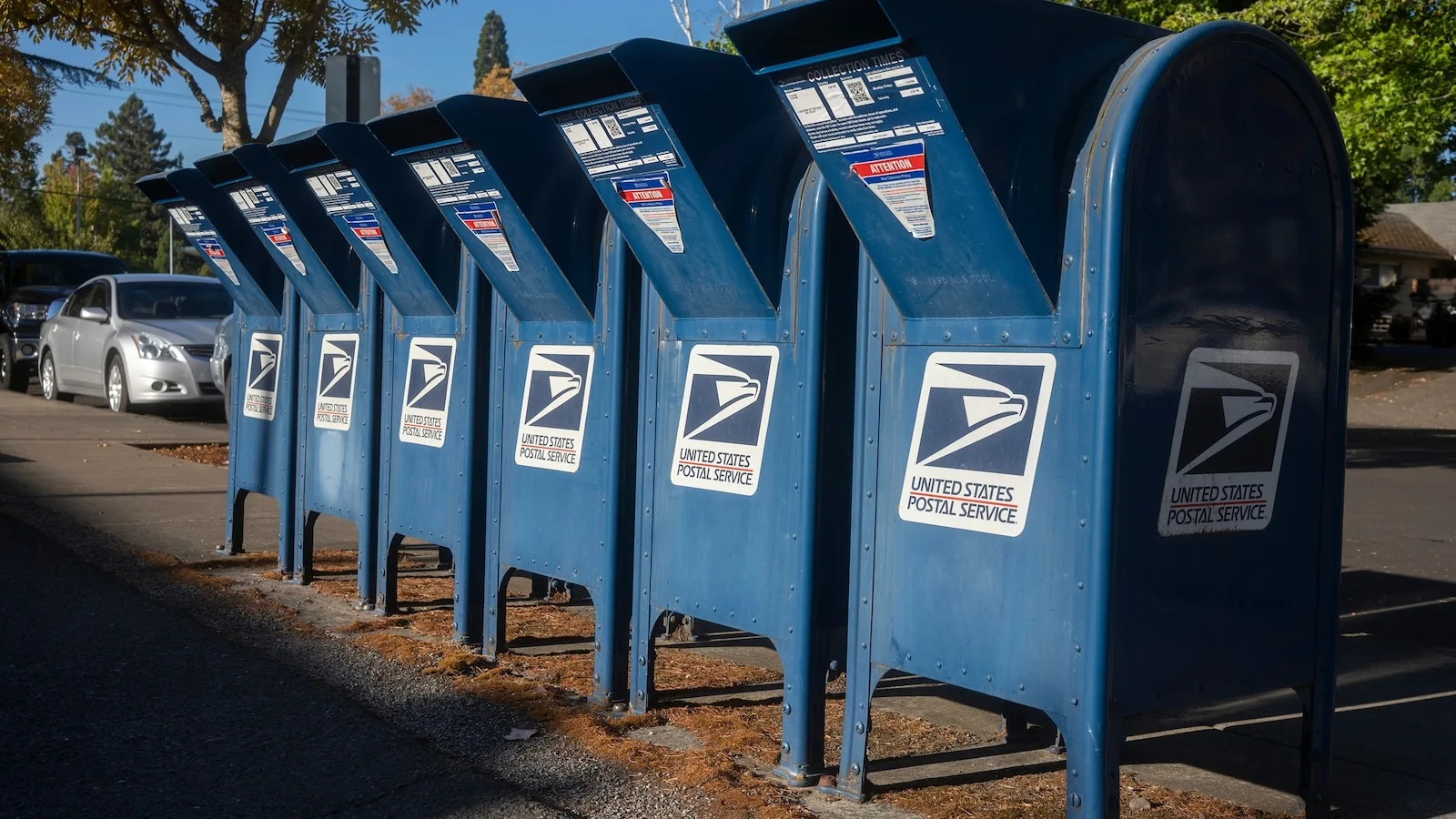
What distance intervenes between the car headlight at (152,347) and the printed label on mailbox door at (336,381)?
9.84 meters

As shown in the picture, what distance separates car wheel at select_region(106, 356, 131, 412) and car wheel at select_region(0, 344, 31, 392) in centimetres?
497

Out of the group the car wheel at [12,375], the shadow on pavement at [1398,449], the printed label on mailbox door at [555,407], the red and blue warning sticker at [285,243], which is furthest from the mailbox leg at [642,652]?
the car wheel at [12,375]

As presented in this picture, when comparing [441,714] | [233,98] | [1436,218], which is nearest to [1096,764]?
[441,714]

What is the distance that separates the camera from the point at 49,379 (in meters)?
19.5

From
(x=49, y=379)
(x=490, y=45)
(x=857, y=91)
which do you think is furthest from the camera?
(x=490, y=45)

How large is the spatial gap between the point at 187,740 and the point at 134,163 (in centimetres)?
13968

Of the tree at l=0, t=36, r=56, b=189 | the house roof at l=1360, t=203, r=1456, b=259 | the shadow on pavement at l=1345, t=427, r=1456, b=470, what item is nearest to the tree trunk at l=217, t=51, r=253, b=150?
the shadow on pavement at l=1345, t=427, r=1456, b=470

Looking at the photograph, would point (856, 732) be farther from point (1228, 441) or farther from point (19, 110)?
point (19, 110)

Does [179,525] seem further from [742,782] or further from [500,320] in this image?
[742,782]

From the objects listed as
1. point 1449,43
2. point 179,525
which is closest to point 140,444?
point 179,525

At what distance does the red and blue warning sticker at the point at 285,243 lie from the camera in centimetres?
725

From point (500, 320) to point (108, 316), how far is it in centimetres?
1261

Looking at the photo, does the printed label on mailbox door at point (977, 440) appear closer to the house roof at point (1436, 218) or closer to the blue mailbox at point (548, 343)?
the blue mailbox at point (548, 343)

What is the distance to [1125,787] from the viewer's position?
4441 mm
